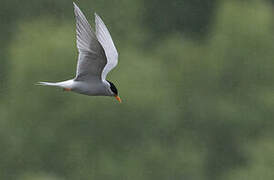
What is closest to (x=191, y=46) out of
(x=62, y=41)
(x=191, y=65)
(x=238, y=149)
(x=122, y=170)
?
(x=191, y=65)

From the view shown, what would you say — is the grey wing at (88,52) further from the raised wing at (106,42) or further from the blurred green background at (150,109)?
the blurred green background at (150,109)

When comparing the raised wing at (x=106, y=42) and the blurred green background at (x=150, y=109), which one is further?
the blurred green background at (x=150, y=109)

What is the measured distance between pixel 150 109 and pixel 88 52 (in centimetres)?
1274

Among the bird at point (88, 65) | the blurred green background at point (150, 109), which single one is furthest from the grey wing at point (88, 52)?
the blurred green background at point (150, 109)

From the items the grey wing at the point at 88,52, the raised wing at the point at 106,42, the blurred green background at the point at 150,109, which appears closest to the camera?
the grey wing at the point at 88,52

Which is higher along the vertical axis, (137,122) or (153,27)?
(137,122)

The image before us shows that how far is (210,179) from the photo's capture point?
83.0 ft

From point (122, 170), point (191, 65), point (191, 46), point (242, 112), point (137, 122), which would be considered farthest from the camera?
point (191, 46)

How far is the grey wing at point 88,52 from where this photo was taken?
32.0 feet

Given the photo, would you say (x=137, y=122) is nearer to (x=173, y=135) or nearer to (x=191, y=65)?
(x=173, y=135)

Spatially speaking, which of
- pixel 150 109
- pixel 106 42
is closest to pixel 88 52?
pixel 106 42

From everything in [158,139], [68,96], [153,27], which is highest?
[68,96]

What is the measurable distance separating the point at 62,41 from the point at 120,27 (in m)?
7.65

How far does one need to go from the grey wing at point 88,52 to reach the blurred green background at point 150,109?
10858 millimetres
